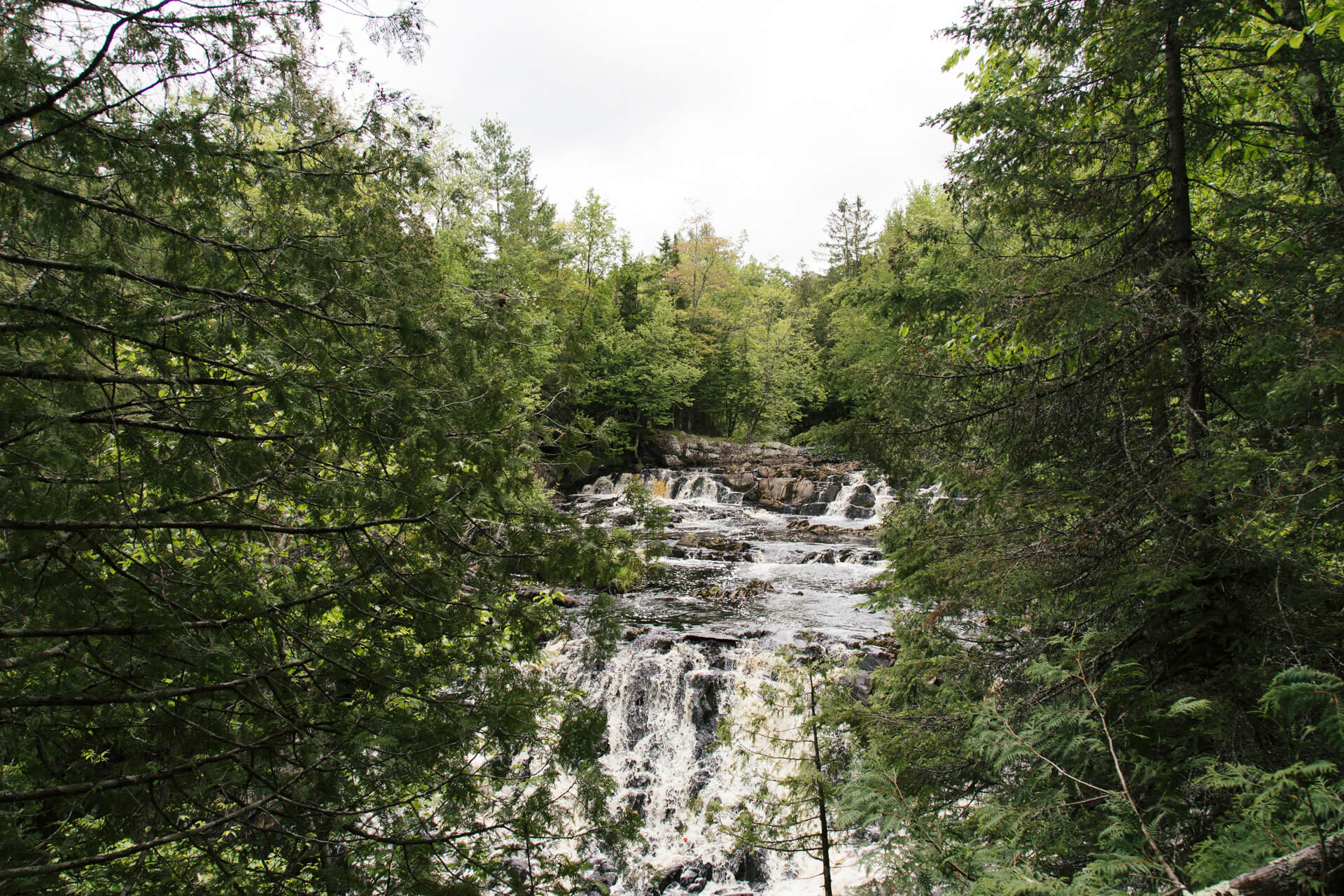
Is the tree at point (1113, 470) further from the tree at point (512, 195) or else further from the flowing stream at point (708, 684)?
the tree at point (512, 195)

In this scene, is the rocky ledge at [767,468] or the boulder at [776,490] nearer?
the rocky ledge at [767,468]

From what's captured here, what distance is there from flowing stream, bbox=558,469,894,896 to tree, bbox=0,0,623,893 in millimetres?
880

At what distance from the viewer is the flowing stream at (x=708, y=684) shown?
21.5ft

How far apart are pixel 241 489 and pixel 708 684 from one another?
735 centimetres

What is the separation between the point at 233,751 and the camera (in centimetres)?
217

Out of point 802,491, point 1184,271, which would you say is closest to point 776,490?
point 802,491

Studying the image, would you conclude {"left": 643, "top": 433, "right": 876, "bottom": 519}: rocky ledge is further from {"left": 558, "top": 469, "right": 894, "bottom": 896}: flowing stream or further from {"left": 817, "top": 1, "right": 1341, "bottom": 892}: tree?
{"left": 817, "top": 1, "right": 1341, "bottom": 892}: tree

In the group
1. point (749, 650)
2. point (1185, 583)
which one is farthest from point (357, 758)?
point (749, 650)

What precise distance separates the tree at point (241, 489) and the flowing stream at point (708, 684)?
34.6 inches

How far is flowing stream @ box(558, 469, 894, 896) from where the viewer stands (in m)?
6.55

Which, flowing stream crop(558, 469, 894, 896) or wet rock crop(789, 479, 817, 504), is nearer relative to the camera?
flowing stream crop(558, 469, 894, 896)

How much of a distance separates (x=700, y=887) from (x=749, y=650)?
3387mm

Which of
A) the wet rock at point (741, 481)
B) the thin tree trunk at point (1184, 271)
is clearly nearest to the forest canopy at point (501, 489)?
the thin tree trunk at point (1184, 271)

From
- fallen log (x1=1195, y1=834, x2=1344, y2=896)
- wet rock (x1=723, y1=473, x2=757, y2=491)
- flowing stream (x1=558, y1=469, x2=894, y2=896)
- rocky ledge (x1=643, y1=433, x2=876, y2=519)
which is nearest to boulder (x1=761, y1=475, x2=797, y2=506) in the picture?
rocky ledge (x1=643, y1=433, x2=876, y2=519)
